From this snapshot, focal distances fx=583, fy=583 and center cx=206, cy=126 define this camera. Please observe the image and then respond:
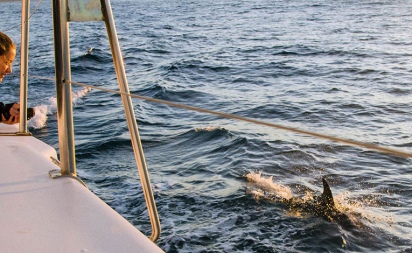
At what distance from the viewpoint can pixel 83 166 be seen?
942cm

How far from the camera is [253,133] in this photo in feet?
36.8

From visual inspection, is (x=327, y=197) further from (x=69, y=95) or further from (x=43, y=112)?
(x=43, y=112)

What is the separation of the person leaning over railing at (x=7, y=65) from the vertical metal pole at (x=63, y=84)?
861 millimetres

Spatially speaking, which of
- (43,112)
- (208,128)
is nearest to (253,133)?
(208,128)

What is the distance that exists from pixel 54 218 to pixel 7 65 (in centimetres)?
152

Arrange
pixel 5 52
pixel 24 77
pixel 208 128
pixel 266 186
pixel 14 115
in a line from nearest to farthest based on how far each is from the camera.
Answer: pixel 5 52 → pixel 14 115 → pixel 24 77 → pixel 266 186 → pixel 208 128

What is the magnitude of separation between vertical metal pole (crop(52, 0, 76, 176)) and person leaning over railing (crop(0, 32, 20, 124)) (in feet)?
2.83

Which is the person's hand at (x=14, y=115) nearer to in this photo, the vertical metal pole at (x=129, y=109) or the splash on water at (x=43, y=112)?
the vertical metal pole at (x=129, y=109)

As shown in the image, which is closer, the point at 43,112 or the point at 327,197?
the point at 327,197

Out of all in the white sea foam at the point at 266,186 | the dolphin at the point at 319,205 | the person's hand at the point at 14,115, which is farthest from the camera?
the white sea foam at the point at 266,186

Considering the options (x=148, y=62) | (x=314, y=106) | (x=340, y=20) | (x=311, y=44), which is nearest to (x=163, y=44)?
(x=148, y=62)

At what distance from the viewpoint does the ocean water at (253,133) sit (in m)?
6.91

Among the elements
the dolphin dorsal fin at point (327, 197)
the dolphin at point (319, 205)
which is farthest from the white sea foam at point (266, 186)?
the dolphin dorsal fin at point (327, 197)

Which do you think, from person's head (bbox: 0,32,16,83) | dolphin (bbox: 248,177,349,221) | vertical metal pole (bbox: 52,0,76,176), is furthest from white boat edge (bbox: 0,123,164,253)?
dolphin (bbox: 248,177,349,221)
